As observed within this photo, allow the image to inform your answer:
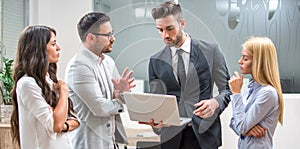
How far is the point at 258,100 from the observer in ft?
6.16

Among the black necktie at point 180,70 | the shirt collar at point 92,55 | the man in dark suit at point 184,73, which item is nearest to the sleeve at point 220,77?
the man in dark suit at point 184,73

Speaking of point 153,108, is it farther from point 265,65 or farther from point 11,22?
point 11,22

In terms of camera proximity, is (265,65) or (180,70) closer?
(180,70)

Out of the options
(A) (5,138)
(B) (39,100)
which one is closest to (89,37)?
(B) (39,100)

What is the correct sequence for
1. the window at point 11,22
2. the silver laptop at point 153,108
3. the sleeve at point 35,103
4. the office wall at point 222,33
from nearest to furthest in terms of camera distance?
the silver laptop at point 153,108, the sleeve at point 35,103, the window at point 11,22, the office wall at point 222,33

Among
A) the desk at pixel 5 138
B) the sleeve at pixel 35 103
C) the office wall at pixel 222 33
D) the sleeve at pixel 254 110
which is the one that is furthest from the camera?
the office wall at pixel 222 33

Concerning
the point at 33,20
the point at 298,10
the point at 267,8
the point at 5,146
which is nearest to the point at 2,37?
the point at 33,20

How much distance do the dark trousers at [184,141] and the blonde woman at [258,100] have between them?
0.38m

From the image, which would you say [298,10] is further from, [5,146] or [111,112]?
[5,146]

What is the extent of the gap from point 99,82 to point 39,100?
0.29 metres

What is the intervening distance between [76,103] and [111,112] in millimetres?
221

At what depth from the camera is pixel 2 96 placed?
271 centimetres

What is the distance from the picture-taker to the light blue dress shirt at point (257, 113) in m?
1.87

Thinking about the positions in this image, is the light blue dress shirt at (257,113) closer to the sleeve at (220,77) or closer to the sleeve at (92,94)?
the sleeve at (220,77)
